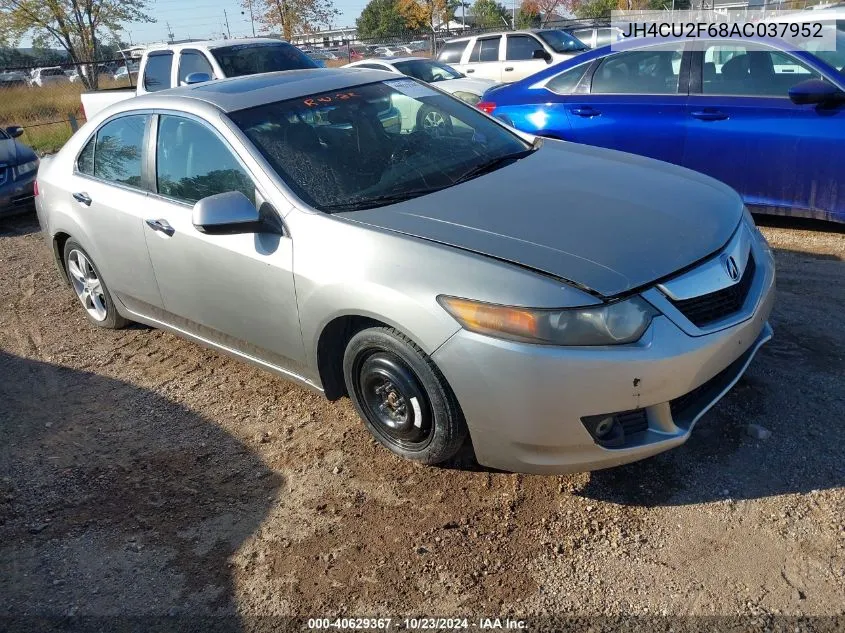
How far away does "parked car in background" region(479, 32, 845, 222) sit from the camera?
17.0 ft

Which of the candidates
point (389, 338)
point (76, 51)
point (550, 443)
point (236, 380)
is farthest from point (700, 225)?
point (76, 51)

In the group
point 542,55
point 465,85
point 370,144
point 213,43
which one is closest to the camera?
point 370,144

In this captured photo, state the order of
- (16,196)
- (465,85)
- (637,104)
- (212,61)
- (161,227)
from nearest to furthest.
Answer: (161,227), (637,104), (16,196), (212,61), (465,85)

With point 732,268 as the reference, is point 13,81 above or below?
above

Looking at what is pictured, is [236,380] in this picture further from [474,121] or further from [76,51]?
[76,51]

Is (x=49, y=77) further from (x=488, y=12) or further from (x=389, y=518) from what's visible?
(x=488, y=12)

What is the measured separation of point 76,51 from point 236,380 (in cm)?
2294

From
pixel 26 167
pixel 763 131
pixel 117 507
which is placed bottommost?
pixel 117 507

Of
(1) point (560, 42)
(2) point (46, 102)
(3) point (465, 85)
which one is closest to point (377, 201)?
(3) point (465, 85)

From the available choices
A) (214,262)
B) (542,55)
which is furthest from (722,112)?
(542,55)

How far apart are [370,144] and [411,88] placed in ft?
2.85

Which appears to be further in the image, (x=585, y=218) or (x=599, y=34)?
(x=599, y=34)

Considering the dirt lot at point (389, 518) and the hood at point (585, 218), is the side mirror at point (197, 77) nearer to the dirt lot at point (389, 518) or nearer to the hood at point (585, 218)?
the dirt lot at point (389, 518)

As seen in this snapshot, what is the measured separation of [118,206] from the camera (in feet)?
13.5
